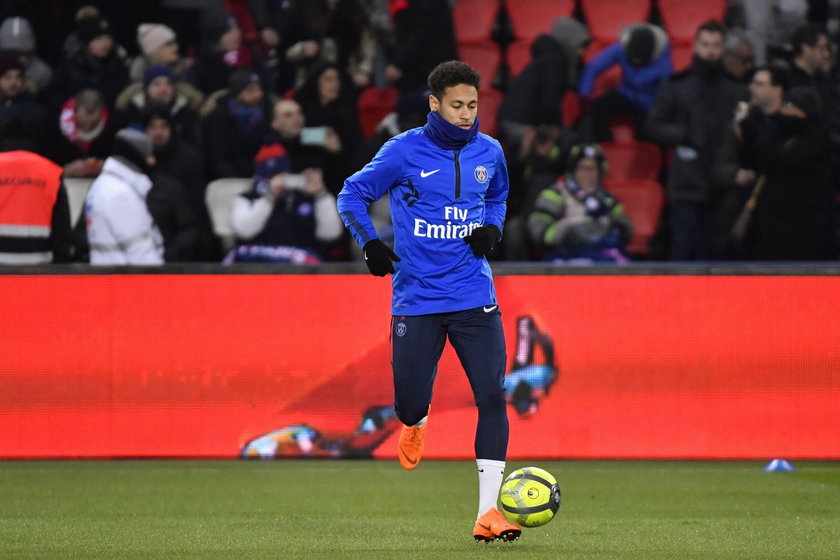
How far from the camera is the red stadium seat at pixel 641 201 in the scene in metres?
12.8

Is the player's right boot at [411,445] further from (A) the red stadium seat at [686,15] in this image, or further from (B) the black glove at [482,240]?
(A) the red stadium seat at [686,15]

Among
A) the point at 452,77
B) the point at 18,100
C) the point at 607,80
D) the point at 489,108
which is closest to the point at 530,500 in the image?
the point at 452,77

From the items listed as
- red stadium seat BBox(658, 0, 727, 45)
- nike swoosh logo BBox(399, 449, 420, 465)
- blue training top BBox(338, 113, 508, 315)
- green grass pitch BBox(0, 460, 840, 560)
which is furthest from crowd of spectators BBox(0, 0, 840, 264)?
blue training top BBox(338, 113, 508, 315)

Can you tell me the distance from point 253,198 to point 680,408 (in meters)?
3.83

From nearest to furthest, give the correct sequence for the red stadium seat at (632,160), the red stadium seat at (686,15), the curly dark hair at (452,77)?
the curly dark hair at (452,77), the red stadium seat at (632,160), the red stadium seat at (686,15)

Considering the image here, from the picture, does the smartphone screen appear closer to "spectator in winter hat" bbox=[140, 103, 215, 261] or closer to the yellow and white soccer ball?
"spectator in winter hat" bbox=[140, 103, 215, 261]

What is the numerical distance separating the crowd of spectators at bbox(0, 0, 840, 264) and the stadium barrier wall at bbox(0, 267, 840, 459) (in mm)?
804

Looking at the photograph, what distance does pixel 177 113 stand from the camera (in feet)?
43.5

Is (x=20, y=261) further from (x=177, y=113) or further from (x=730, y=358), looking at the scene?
(x=730, y=358)

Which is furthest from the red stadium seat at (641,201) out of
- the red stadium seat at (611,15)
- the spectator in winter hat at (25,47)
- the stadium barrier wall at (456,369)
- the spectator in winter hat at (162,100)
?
the spectator in winter hat at (25,47)

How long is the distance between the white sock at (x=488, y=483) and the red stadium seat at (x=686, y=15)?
8.92 metres

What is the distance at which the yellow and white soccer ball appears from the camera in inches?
263

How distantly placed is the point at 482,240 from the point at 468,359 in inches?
21.9

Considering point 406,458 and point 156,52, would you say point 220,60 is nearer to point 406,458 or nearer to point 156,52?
point 156,52
